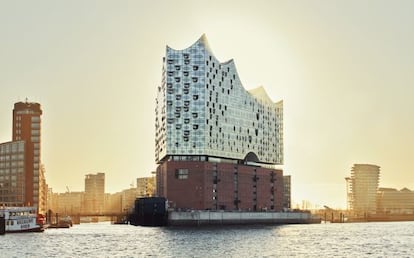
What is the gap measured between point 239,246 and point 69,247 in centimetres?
2728

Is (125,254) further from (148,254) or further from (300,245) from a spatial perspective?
(300,245)

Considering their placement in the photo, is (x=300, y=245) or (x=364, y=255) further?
(x=300, y=245)

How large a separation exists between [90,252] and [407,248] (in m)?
49.9

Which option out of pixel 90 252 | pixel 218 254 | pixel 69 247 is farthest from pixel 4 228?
pixel 218 254

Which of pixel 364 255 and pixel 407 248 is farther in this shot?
pixel 407 248

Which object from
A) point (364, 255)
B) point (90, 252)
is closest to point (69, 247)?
point (90, 252)

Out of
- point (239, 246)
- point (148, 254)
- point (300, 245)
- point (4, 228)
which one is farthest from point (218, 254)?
point (4, 228)

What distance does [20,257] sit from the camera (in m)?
110

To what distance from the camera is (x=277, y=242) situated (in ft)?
486

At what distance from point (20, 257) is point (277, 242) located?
52236mm

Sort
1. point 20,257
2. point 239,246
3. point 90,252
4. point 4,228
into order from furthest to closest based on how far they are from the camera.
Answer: point 4,228
point 239,246
point 90,252
point 20,257

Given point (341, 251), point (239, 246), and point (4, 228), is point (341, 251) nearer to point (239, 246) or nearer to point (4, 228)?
point (239, 246)

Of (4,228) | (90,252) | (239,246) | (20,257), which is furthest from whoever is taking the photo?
(4,228)

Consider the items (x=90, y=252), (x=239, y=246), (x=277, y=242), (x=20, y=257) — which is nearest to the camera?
(x=20, y=257)
